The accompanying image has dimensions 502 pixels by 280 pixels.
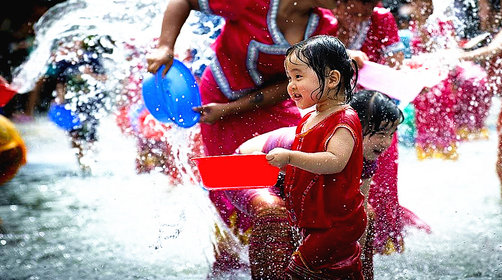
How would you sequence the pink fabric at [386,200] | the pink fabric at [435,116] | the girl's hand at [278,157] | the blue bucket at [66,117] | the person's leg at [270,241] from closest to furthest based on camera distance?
the girl's hand at [278,157] → the person's leg at [270,241] → the pink fabric at [386,200] → the pink fabric at [435,116] → the blue bucket at [66,117]

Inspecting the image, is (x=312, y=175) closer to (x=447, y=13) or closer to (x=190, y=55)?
(x=190, y=55)

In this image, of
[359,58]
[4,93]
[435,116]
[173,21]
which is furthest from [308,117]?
[435,116]

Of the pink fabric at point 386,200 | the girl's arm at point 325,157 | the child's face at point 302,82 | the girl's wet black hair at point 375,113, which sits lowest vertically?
the pink fabric at point 386,200

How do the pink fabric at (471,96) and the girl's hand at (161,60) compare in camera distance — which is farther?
the pink fabric at (471,96)

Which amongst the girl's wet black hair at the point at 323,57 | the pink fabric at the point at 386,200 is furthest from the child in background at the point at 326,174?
the pink fabric at the point at 386,200

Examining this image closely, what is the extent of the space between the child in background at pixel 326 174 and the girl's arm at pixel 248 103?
0.81 metres

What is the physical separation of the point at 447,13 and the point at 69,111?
314cm

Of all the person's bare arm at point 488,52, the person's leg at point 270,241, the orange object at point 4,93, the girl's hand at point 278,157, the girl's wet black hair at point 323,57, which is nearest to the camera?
the girl's hand at point 278,157

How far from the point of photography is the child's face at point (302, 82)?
2.08 meters

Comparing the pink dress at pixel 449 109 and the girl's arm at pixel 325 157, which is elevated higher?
the girl's arm at pixel 325 157

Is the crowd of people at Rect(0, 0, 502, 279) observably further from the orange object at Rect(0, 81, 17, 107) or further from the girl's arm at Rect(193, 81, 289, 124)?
the orange object at Rect(0, 81, 17, 107)

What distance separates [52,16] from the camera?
3.90 meters

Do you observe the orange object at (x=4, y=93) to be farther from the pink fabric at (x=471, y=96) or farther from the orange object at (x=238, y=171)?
the pink fabric at (x=471, y=96)

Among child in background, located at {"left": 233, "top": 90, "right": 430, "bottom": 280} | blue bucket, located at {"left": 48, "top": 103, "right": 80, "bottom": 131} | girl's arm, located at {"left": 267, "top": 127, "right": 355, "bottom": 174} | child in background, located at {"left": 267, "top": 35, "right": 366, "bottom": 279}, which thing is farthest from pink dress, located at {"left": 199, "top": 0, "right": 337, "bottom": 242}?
blue bucket, located at {"left": 48, "top": 103, "right": 80, "bottom": 131}
